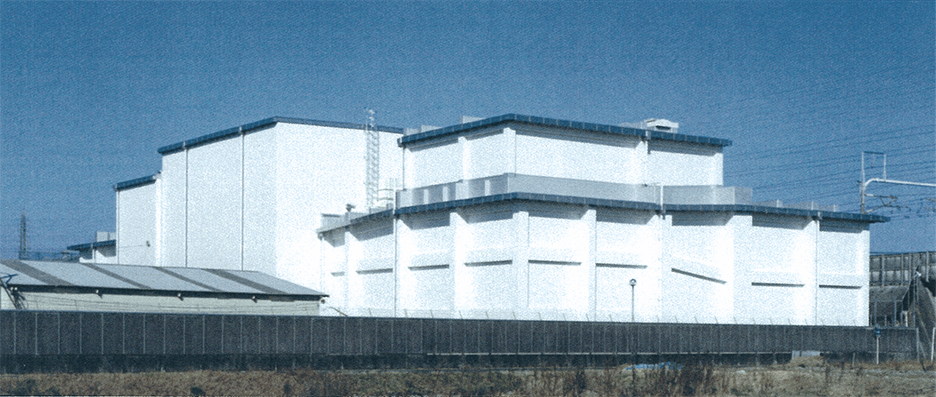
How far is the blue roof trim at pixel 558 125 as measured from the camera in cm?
5684

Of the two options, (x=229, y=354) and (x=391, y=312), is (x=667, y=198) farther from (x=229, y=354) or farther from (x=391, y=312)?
(x=229, y=354)

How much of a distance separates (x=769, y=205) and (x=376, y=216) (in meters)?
22.5

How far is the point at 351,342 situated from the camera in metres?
43.1

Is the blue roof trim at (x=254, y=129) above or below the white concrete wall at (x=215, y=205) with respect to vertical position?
above

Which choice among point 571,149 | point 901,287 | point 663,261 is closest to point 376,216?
point 571,149

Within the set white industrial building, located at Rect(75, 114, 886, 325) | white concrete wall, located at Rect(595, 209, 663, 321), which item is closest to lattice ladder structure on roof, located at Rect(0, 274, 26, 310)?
white industrial building, located at Rect(75, 114, 886, 325)

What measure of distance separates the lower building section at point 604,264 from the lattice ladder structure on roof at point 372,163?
3590mm

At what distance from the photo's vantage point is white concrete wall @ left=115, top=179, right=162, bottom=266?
76.1 metres

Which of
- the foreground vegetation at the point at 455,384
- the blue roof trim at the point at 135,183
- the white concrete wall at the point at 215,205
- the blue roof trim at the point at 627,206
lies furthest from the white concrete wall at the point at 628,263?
the blue roof trim at the point at 135,183

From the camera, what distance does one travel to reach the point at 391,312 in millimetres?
60719

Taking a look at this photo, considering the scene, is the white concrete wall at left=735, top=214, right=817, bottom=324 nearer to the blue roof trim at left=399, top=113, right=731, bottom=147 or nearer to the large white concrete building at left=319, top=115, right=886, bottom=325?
the large white concrete building at left=319, top=115, right=886, bottom=325

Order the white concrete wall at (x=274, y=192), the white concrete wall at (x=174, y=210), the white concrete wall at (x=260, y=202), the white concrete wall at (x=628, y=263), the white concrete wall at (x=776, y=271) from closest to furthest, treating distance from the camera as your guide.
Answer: the white concrete wall at (x=628, y=263) < the white concrete wall at (x=776, y=271) < the white concrete wall at (x=260, y=202) < the white concrete wall at (x=274, y=192) < the white concrete wall at (x=174, y=210)

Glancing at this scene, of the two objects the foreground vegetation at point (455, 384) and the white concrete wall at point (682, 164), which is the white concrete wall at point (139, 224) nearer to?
the white concrete wall at point (682, 164)

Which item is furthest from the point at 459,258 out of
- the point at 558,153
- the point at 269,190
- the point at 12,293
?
the point at 12,293
